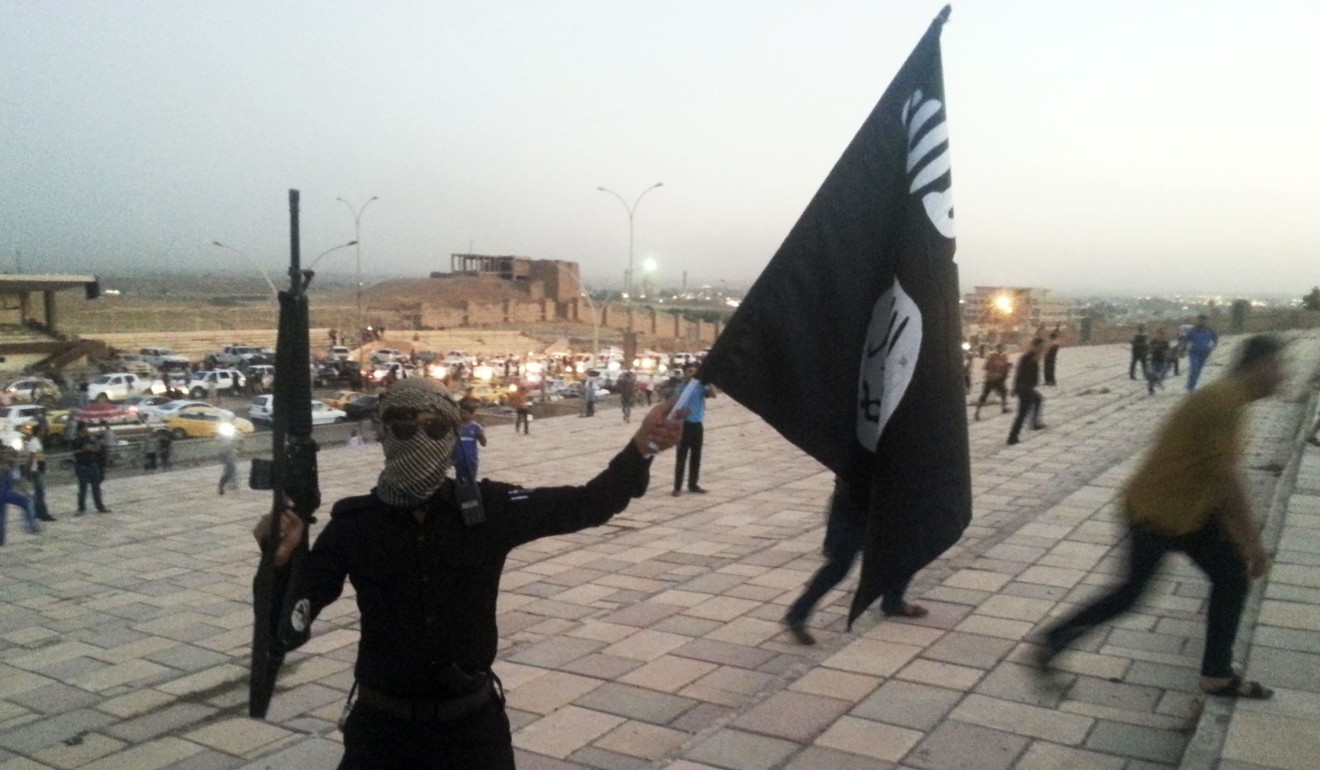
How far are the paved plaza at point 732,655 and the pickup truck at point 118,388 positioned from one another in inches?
964

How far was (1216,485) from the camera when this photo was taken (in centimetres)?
347

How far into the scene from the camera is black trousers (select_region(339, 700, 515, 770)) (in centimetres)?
199

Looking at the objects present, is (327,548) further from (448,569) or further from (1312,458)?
(1312,458)

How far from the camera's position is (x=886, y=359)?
2.88 m

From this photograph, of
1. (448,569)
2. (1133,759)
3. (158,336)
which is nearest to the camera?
(448,569)

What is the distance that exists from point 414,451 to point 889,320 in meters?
1.47

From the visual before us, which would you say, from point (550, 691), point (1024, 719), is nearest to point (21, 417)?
point (550, 691)

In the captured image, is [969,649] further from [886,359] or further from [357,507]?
[357,507]

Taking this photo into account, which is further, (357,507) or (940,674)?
→ (940,674)

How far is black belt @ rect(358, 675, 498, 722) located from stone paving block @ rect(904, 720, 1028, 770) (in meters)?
2.25

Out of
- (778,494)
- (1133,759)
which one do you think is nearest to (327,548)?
(1133,759)

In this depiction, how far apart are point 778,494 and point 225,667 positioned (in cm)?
594

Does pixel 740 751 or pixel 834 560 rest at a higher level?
pixel 834 560

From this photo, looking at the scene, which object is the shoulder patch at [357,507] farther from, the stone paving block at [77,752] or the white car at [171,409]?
the white car at [171,409]
